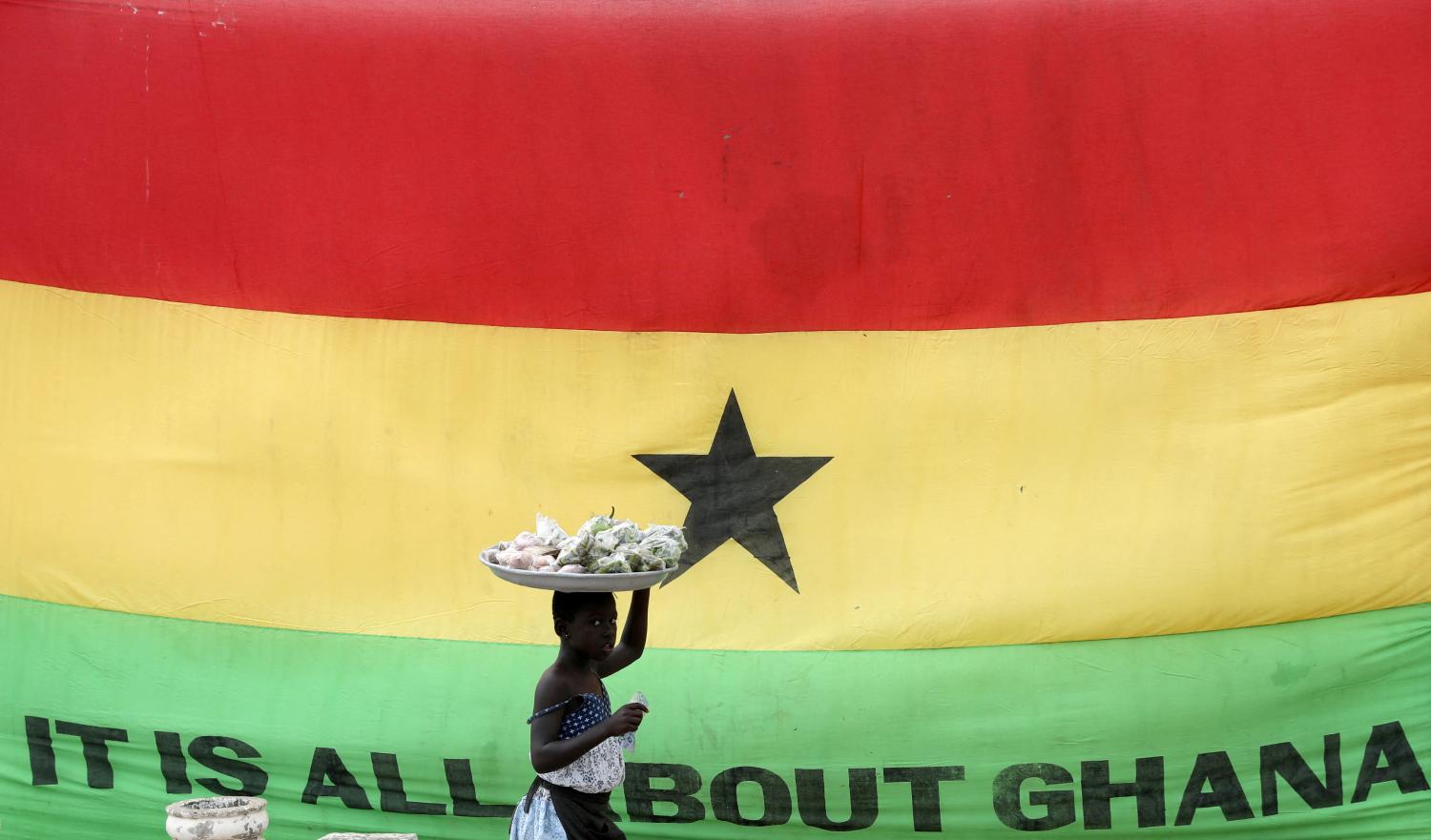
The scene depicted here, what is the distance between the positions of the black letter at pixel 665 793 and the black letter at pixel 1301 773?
6.15ft

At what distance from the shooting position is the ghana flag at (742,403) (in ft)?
16.9

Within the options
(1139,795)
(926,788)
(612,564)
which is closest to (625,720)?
(612,564)

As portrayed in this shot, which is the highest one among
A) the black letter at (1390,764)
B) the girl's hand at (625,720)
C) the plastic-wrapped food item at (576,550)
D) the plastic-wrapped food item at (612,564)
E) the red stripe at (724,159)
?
the red stripe at (724,159)

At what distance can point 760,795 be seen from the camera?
5.27 meters

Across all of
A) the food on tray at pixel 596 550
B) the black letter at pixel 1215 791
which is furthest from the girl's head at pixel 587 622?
the black letter at pixel 1215 791

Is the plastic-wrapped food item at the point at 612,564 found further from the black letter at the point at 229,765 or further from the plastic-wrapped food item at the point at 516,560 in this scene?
the black letter at the point at 229,765

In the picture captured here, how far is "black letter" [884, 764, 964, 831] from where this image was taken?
5.21 meters

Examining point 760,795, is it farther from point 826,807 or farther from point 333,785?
point 333,785

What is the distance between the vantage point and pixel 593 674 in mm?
4184

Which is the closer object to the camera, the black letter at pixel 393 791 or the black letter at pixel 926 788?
the black letter at pixel 926 788

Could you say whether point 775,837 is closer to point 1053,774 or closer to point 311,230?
point 1053,774

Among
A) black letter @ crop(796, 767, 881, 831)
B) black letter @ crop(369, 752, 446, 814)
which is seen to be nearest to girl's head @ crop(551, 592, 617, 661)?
black letter @ crop(796, 767, 881, 831)

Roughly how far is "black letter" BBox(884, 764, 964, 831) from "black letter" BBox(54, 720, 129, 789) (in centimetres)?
274

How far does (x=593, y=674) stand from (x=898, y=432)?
163 centimetres
